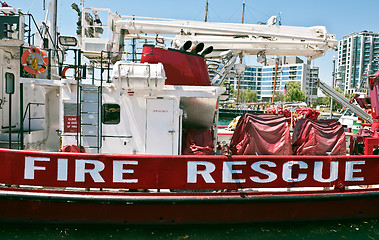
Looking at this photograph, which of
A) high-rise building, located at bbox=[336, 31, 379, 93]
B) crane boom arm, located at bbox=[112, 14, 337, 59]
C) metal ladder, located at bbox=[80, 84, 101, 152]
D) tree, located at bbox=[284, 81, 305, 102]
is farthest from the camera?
high-rise building, located at bbox=[336, 31, 379, 93]

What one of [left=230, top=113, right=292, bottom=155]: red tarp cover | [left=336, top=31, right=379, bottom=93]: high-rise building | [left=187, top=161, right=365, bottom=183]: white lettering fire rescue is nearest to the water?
[left=187, top=161, right=365, bottom=183]: white lettering fire rescue

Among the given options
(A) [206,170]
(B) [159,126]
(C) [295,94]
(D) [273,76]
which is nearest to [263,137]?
(A) [206,170]

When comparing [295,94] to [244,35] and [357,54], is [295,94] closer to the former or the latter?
[357,54]

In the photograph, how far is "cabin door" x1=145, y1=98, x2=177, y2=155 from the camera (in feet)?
19.5

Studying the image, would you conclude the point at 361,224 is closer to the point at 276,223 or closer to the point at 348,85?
the point at 276,223

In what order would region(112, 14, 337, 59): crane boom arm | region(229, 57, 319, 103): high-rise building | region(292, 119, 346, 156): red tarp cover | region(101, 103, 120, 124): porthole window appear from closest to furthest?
1. region(101, 103, 120, 124): porthole window
2. region(292, 119, 346, 156): red tarp cover
3. region(112, 14, 337, 59): crane boom arm
4. region(229, 57, 319, 103): high-rise building

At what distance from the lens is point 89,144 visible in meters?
5.89

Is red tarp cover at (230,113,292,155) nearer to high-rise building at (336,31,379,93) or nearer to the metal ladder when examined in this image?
the metal ladder

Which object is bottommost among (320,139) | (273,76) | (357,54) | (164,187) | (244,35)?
(164,187)

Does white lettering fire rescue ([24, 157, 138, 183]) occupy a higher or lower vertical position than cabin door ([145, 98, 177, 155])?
lower

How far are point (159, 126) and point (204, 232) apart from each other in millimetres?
2238

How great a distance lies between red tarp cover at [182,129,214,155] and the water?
1.50 metres

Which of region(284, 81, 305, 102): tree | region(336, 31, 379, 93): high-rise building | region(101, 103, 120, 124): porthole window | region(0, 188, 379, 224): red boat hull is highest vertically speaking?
region(336, 31, 379, 93): high-rise building

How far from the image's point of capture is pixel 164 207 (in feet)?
17.2
